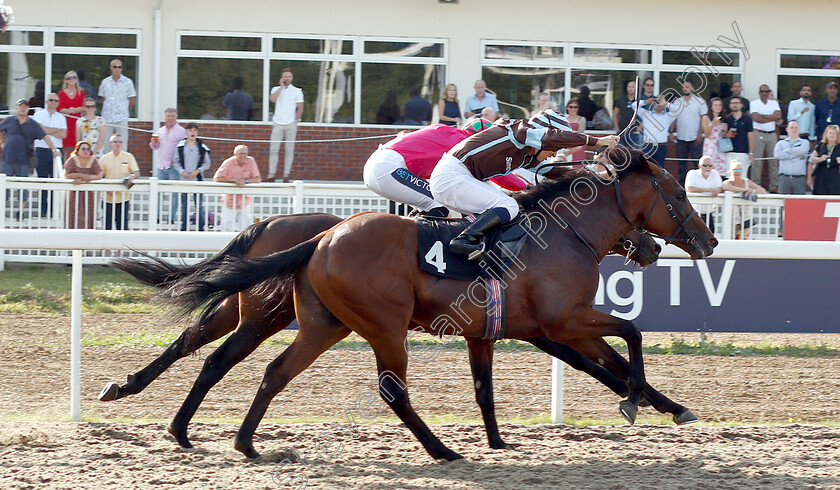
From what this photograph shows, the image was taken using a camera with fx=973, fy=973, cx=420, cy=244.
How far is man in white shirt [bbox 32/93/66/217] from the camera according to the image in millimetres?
10953

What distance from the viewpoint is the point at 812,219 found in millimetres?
9406

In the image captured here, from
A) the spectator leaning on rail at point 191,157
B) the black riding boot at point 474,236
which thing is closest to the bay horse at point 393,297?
the black riding boot at point 474,236

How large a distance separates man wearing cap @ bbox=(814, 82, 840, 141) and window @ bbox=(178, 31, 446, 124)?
15.9ft

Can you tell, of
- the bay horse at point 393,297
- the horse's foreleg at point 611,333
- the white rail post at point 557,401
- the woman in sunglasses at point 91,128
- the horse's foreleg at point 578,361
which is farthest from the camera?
the woman in sunglasses at point 91,128

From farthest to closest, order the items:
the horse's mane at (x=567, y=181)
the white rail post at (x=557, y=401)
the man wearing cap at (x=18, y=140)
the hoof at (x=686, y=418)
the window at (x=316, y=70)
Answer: the window at (x=316, y=70)
the man wearing cap at (x=18, y=140)
the white rail post at (x=557, y=401)
the horse's mane at (x=567, y=181)
the hoof at (x=686, y=418)

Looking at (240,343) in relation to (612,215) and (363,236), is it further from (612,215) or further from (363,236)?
(612,215)

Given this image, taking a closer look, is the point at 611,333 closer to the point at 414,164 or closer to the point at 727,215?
the point at 414,164

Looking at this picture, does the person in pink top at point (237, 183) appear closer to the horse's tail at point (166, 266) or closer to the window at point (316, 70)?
the window at point (316, 70)

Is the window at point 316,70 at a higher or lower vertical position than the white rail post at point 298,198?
higher

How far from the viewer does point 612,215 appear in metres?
4.98

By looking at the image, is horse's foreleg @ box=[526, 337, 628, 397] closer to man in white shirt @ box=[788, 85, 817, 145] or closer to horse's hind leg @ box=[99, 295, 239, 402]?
Answer: horse's hind leg @ box=[99, 295, 239, 402]

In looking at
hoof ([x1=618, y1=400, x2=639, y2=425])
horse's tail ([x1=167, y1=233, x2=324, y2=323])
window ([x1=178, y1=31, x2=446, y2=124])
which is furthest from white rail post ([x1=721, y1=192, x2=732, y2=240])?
horse's tail ([x1=167, y1=233, x2=324, y2=323])

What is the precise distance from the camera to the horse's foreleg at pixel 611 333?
4.62m

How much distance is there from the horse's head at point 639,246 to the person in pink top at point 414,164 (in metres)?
0.94
